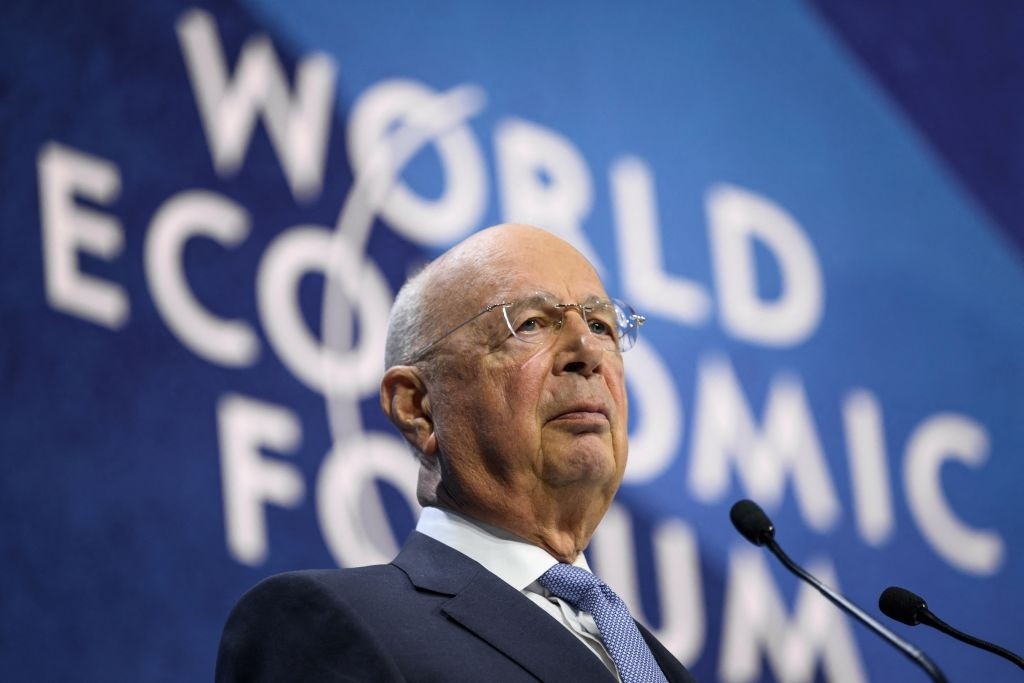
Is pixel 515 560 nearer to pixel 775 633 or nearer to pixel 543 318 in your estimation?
pixel 543 318

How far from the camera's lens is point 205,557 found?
2582 millimetres

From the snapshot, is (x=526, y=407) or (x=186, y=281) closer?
(x=526, y=407)

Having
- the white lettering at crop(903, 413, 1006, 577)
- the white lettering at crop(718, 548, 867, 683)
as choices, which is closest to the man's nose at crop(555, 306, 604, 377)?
the white lettering at crop(718, 548, 867, 683)

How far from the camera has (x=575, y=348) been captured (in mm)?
2006

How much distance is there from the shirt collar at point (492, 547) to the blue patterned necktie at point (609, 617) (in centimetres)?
3

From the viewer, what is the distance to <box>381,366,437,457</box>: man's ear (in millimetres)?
2033

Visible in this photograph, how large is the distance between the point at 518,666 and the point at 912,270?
2.37 metres

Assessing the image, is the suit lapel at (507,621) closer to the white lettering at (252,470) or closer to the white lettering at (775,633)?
the white lettering at (252,470)

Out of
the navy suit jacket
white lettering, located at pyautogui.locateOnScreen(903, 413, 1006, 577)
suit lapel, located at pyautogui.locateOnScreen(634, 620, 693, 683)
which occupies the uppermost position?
white lettering, located at pyautogui.locateOnScreen(903, 413, 1006, 577)

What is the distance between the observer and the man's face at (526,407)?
1.93 metres

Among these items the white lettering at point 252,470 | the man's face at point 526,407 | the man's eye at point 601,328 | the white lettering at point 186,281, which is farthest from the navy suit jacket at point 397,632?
the white lettering at point 186,281

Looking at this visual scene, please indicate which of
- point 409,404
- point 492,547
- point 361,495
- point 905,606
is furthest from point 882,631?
point 361,495

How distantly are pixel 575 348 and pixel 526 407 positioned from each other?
0.44ft

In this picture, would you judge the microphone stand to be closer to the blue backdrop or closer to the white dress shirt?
the white dress shirt
